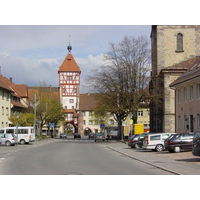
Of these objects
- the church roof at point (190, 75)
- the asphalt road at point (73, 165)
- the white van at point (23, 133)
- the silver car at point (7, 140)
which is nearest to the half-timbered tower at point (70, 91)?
the white van at point (23, 133)

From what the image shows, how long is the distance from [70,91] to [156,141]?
9525 cm

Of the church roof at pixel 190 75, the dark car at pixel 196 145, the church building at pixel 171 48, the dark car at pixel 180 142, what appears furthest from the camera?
the church building at pixel 171 48

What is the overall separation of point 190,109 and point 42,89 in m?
51.6

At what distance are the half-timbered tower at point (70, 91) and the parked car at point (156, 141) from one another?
304 ft

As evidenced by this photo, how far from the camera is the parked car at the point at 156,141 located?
29297 millimetres

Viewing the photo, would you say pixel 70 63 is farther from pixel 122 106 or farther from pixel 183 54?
pixel 122 106

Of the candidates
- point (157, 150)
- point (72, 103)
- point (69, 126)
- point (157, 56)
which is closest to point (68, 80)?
point (72, 103)

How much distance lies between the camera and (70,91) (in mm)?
123562

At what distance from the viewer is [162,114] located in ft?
189

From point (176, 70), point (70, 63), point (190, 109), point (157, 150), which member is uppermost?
point (70, 63)

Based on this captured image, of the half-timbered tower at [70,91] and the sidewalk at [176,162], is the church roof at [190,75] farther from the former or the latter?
the half-timbered tower at [70,91]

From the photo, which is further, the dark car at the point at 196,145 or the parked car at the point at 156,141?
the parked car at the point at 156,141

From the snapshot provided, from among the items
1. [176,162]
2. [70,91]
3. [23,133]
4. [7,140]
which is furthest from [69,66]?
[176,162]

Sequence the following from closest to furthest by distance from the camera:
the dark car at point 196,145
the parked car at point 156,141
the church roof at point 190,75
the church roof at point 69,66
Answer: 1. the dark car at point 196,145
2. the parked car at point 156,141
3. the church roof at point 190,75
4. the church roof at point 69,66
